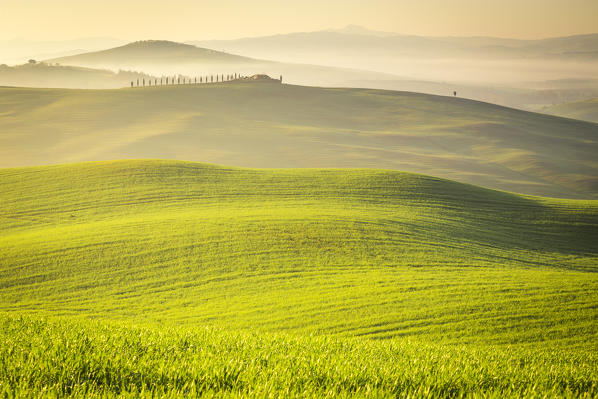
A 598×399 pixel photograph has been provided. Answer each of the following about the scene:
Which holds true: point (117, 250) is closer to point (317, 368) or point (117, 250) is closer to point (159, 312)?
point (159, 312)

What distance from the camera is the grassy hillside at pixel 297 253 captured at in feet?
51.0

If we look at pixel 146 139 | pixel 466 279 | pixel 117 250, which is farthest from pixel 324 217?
pixel 146 139

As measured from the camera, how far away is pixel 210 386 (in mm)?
4273

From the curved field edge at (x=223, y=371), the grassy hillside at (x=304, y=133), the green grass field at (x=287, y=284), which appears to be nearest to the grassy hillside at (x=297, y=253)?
the green grass field at (x=287, y=284)

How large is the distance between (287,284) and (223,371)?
14256 millimetres

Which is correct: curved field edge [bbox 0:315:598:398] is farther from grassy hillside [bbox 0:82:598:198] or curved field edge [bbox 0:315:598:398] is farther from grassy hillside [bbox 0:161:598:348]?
grassy hillside [bbox 0:82:598:198]

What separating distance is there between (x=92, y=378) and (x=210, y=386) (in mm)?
1085

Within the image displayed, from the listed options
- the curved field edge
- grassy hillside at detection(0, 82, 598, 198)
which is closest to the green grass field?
the curved field edge

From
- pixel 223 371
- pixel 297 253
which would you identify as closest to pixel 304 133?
pixel 297 253

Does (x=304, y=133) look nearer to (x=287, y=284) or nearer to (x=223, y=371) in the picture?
(x=287, y=284)

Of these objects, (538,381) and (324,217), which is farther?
(324,217)

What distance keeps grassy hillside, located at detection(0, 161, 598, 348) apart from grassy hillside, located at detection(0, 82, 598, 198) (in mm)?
33107

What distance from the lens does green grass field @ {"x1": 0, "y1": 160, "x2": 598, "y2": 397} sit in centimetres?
467

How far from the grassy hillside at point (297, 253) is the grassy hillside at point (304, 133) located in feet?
109
